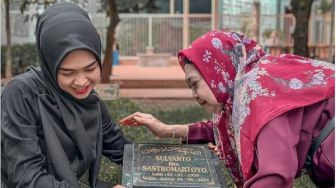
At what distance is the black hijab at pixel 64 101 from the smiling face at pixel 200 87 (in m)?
0.37

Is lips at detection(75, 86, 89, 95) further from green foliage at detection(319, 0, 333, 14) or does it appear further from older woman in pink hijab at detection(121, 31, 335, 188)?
green foliage at detection(319, 0, 333, 14)

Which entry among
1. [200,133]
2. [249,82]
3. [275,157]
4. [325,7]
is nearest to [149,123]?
[200,133]

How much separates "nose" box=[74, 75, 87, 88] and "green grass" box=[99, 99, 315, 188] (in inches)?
25.4

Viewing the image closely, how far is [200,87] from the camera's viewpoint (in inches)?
83.9

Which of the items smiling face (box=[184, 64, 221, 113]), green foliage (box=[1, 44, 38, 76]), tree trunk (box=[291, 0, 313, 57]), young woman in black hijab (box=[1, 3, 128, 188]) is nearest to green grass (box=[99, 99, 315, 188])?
smiling face (box=[184, 64, 221, 113])

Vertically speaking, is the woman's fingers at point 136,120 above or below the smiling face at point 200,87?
below

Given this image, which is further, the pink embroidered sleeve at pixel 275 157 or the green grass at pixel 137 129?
the green grass at pixel 137 129

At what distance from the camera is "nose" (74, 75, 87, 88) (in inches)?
76.7

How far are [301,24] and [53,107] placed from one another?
623cm

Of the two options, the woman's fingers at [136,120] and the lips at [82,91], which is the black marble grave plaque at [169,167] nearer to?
the woman's fingers at [136,120]

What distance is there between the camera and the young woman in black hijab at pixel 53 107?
189cm

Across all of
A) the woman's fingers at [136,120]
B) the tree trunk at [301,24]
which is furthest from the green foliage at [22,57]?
the woman's fingers at [136,120]

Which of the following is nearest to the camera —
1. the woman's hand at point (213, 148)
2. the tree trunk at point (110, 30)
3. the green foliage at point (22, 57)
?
the woman's hand at point (213, 148)

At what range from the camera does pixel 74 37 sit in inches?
74.1
